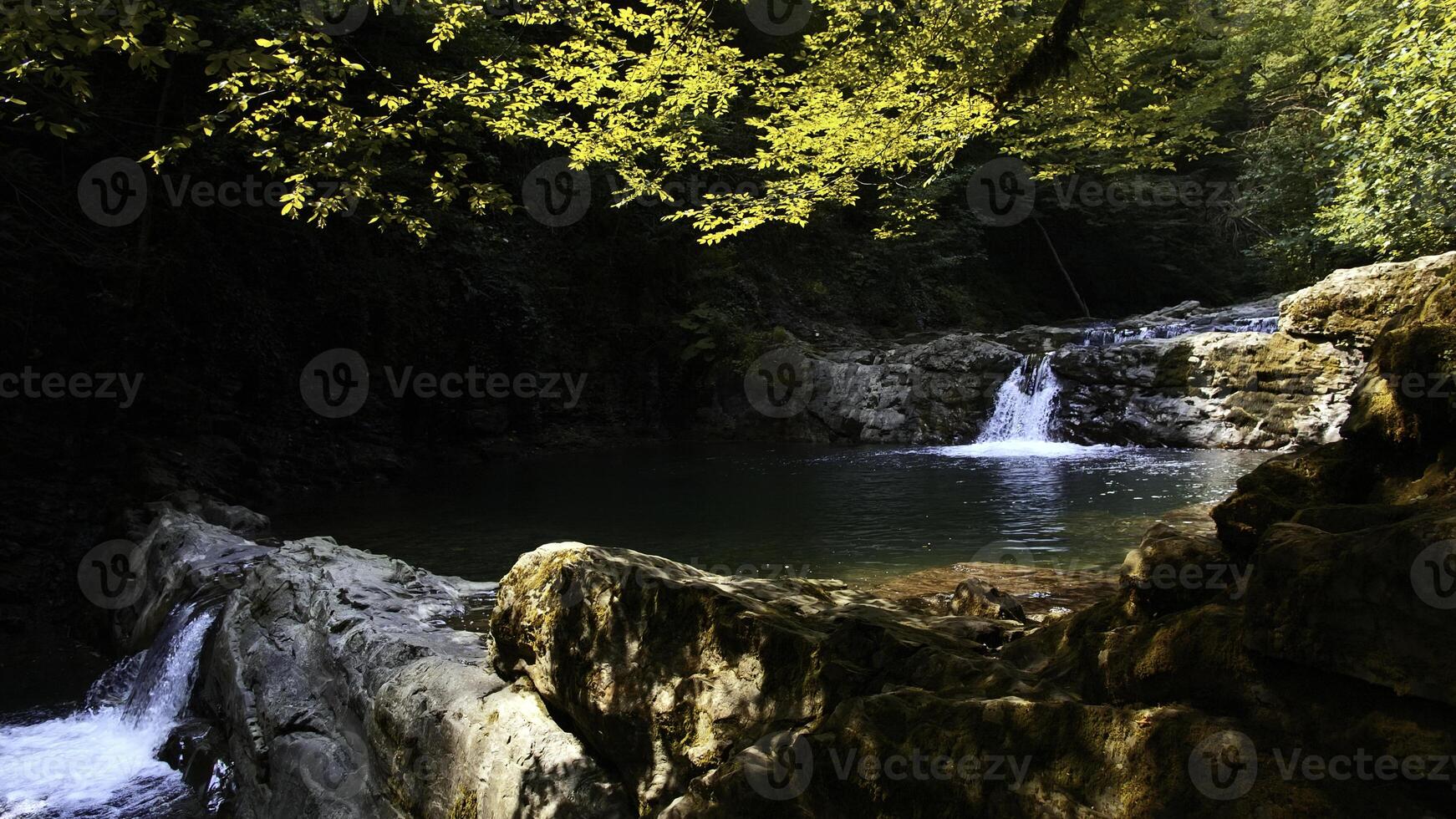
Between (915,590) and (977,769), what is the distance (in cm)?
391

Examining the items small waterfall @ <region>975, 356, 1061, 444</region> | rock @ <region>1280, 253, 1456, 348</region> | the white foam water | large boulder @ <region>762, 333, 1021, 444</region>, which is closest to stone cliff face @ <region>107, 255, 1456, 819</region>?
rock @ <region>1280, 253, 1456, 348</region>

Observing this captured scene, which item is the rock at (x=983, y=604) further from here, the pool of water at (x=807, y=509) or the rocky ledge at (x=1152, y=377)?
the rocky ledge at (x=1152, y=377)

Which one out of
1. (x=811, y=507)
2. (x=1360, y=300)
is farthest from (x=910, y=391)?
(x=1360, y=300)

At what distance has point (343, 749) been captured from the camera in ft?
13.8

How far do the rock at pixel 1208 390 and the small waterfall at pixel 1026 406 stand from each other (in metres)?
0.25

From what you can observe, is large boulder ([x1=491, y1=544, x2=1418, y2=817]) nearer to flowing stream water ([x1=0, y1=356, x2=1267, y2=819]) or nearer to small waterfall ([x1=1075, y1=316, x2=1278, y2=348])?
flowing stream water ([x1=0, y1=356, x2=1267, y2=819])

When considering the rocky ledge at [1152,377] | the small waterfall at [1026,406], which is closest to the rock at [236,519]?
the rocky ledge at [1152,377]

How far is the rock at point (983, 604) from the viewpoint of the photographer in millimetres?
4758

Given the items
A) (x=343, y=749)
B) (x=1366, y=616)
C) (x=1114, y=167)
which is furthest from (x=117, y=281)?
(x=1114, y=167)

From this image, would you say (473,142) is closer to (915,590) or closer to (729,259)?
(729,259)

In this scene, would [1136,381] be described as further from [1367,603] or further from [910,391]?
[1367,603]

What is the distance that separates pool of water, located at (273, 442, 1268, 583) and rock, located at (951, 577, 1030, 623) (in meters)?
1.60

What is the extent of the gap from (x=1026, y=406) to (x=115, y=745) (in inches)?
590

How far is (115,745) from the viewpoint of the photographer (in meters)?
5.40
